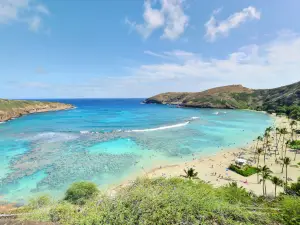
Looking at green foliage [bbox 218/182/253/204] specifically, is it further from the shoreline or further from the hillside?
the hillside

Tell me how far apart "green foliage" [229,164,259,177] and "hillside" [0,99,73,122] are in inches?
4271

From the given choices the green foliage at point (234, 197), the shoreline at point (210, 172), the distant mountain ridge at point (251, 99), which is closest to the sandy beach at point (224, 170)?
the shoreline at point (210, 172)

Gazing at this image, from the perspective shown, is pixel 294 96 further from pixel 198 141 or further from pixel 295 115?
pixel 198 141

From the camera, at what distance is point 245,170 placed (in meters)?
34.9

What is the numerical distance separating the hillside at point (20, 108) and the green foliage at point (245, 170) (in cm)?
10848

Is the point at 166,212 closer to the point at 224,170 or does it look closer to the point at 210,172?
the point at 210,172

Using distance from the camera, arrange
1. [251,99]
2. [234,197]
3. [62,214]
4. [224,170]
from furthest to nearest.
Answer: [251,99] → [224,170] → [234,197] → [62,214]

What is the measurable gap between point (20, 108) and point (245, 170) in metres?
133

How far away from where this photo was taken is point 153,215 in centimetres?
1373

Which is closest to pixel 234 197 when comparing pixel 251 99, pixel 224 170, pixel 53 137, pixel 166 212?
pixel 166 212

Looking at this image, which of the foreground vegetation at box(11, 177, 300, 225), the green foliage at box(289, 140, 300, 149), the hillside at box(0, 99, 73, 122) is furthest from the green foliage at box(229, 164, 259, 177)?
the hillside at box(0, 99, 73, 122)

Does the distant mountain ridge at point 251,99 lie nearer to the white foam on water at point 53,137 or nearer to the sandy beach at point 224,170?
the sandy beach at point 224,170

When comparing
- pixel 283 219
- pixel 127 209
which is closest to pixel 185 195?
pixel 127 209

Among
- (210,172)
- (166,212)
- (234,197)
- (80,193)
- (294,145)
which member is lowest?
(210,172)
